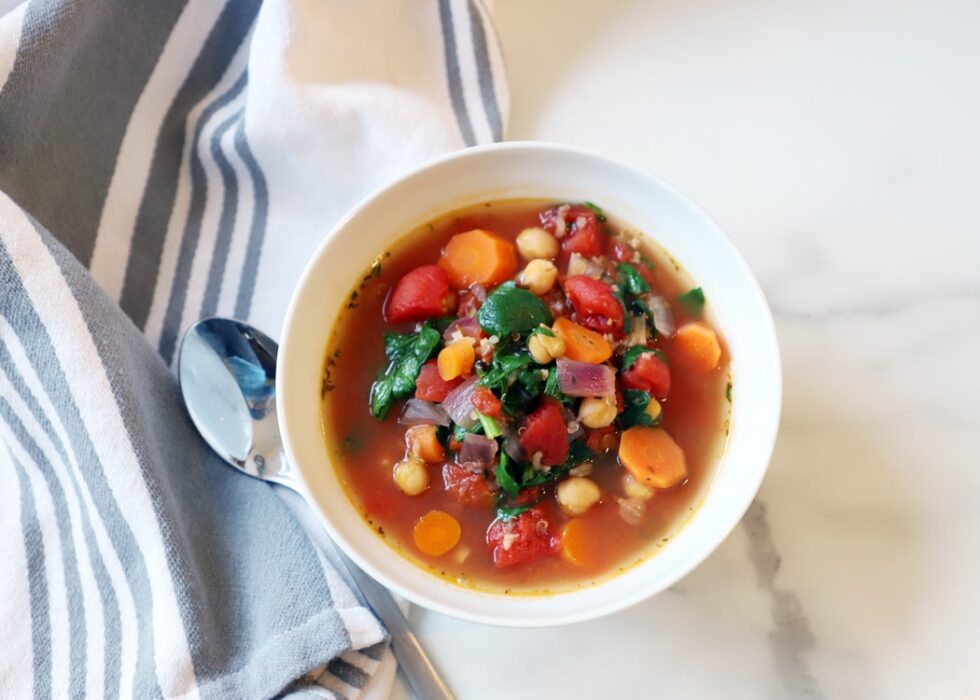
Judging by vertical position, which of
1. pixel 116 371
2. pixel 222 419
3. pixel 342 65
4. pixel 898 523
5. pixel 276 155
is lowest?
pixel 898 523

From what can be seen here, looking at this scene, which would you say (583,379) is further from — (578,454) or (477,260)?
(477,260)

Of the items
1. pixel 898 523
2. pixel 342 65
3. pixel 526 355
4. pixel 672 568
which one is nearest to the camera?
pixel 672 568

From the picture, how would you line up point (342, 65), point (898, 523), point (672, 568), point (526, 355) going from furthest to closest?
point (342, 65) → point (898, 523) → point (526, 355) → point (672, 568)

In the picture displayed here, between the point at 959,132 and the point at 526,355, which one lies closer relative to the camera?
the point at 526,355

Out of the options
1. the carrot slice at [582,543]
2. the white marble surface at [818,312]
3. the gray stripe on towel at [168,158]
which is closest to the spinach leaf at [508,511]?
the carrot slice at [582,543]

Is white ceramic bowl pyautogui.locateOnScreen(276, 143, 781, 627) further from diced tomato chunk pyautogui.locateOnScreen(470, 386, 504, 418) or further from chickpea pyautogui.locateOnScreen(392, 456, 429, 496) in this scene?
diced tomato chunk pyautogui.locateOnScreen(470, 386, 504, 418)

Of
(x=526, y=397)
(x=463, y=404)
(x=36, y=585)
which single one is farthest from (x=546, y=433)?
(x=36, y=585)

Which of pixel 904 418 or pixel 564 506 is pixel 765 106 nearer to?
pixel 904 418

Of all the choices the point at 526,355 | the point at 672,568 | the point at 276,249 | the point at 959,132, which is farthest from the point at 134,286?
the point at 959,132
